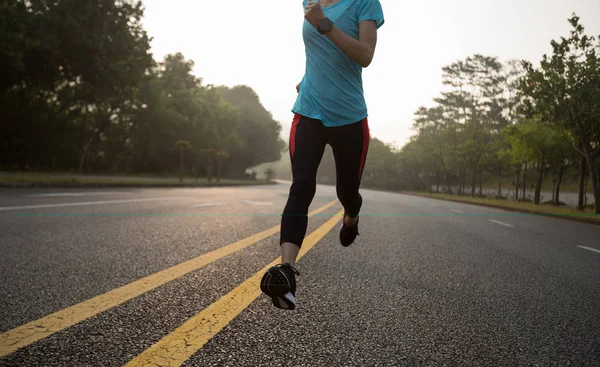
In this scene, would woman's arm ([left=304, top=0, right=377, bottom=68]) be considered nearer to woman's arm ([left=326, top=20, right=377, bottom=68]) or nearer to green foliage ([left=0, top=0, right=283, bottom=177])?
woman's arm ([left=326, top=20, right=377, bottom=68])

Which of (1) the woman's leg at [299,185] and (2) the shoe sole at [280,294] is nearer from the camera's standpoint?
(2) the shoe sole at [280,294]

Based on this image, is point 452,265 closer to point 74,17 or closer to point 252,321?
point 252,321

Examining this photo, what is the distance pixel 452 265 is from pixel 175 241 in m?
2.97

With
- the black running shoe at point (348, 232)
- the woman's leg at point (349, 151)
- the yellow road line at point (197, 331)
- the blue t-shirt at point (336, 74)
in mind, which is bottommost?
the yellow road line at point (197, 331)

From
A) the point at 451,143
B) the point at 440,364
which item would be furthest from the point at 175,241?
the point at 451,143

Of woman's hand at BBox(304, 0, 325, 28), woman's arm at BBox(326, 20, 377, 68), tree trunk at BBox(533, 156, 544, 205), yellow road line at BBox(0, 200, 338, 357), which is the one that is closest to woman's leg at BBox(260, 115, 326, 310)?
woman's arm at BBox(326, 20, 377, 68)

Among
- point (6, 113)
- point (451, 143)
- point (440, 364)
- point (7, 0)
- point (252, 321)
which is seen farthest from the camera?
point (451, 143)

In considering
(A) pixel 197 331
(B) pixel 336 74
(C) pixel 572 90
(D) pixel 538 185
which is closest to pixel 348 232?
(B) pixel 336 74

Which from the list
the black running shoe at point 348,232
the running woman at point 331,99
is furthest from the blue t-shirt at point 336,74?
the black running shoe at point 348,232

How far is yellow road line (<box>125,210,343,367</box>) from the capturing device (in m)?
1.84

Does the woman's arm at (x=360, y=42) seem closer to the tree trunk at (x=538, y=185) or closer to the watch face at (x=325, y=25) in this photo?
the watch face at (x=325, y=25)

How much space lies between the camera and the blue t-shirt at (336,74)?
2875mm

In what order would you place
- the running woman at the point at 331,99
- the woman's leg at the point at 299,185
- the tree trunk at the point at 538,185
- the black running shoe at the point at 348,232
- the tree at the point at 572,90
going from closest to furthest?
the woman's leg at the point at 299,185 < the running woman at the point at 331,99 < the black running shoe at the point at 348,232 < the tree at the point at 572,90 < the tree trunk at the point at 538,185

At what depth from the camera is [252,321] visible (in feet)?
7.90
